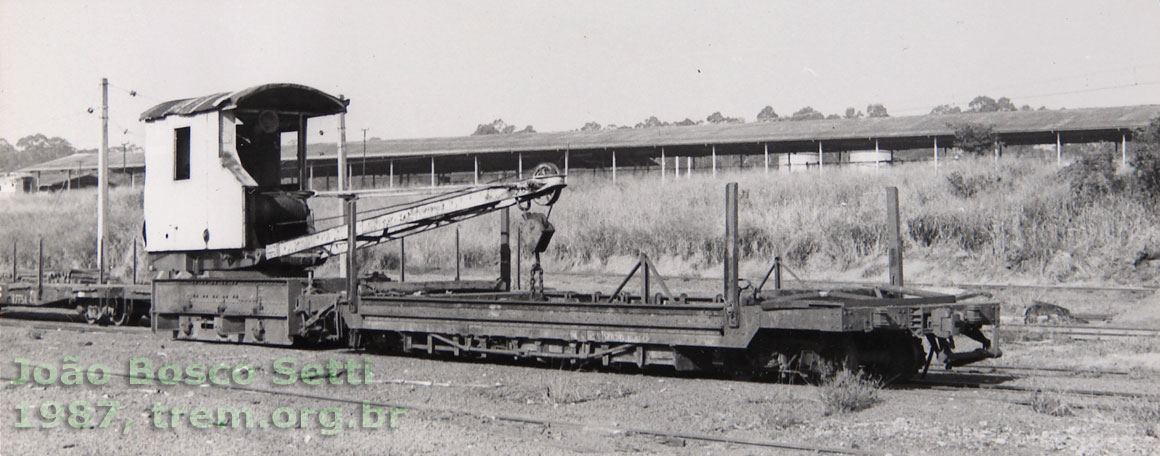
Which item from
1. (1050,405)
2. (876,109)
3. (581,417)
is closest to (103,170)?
(581,417)

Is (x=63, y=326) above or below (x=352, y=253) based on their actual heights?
below

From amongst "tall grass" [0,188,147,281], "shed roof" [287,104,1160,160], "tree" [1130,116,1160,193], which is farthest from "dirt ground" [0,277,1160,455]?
"shed roof" [287,104,1160,160]

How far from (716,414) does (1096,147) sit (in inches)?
930

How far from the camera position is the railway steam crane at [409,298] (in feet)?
35.0

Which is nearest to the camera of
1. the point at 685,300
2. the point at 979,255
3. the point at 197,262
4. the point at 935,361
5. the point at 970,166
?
the point at 685,300

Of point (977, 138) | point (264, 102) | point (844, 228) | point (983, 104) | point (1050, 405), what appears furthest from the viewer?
point (983, 104)

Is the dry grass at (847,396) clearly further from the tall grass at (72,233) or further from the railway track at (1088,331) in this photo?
the tall grass at (72,233)

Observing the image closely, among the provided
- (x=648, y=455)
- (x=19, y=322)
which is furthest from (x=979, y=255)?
(x=19, y=322)

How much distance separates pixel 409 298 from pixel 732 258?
4.90 metres

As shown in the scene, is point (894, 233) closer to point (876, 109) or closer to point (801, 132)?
point (801, 132)

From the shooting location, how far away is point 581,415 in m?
9.09

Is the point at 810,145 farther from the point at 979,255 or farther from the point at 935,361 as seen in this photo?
the point at 935,361

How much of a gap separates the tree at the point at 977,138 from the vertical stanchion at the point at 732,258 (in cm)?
2986

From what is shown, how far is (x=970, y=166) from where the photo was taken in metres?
30.8
